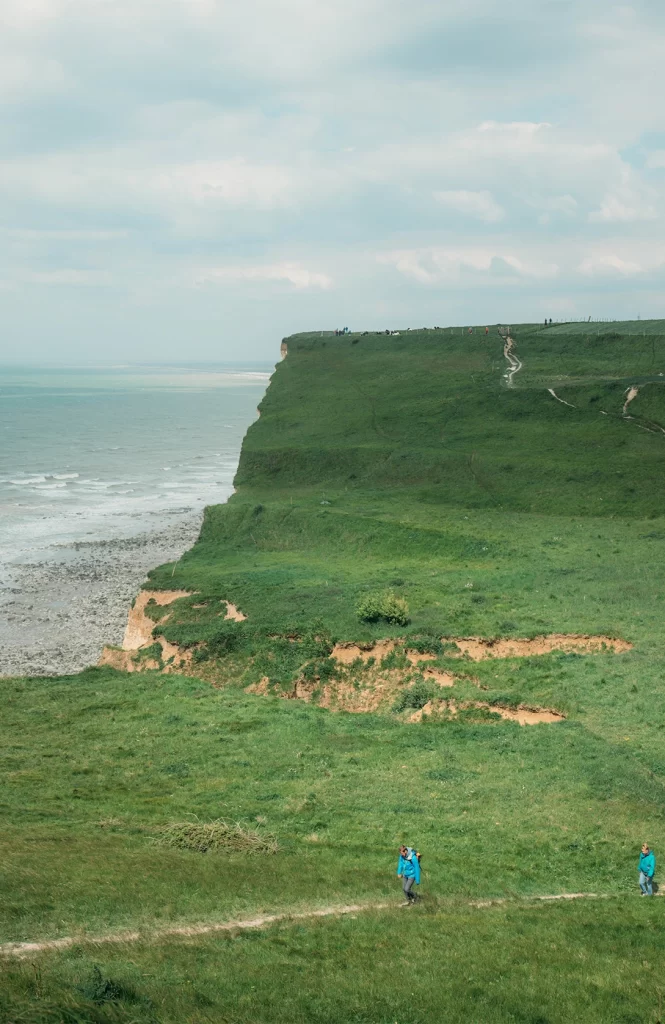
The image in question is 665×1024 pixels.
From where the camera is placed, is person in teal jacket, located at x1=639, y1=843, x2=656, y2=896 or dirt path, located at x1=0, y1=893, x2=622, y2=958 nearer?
dirt path, located at x1=0, y1=893, x2=622, y2=958

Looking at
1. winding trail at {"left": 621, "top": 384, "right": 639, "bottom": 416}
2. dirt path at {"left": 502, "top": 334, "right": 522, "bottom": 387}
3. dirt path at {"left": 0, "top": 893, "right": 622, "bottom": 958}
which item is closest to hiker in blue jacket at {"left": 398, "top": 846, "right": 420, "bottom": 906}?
dirt path at {"left": 0, "top": 893, "right": 622, "bottom": 958}

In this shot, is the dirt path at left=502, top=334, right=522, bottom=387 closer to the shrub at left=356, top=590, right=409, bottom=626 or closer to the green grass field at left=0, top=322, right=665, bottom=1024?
the green grass field at left=0, top=322, right=665, bottom=1024

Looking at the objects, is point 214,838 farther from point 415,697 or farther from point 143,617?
point 143,617

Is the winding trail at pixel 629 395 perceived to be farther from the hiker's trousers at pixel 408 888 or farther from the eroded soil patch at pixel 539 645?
the hiker's trousers at pixel 408 888

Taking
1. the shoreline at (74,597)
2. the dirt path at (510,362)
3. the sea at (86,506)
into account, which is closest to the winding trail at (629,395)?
the dirt path at (510,362)

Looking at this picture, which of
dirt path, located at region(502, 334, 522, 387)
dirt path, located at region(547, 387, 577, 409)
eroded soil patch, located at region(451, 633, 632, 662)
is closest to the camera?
eroded soil patch, located at region(451, 633, 632, 662)

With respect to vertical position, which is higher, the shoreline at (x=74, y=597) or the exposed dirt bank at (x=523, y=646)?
the exposed dirt bank at (x=523, y=646)

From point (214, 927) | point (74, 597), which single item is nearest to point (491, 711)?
point (214, 927)
